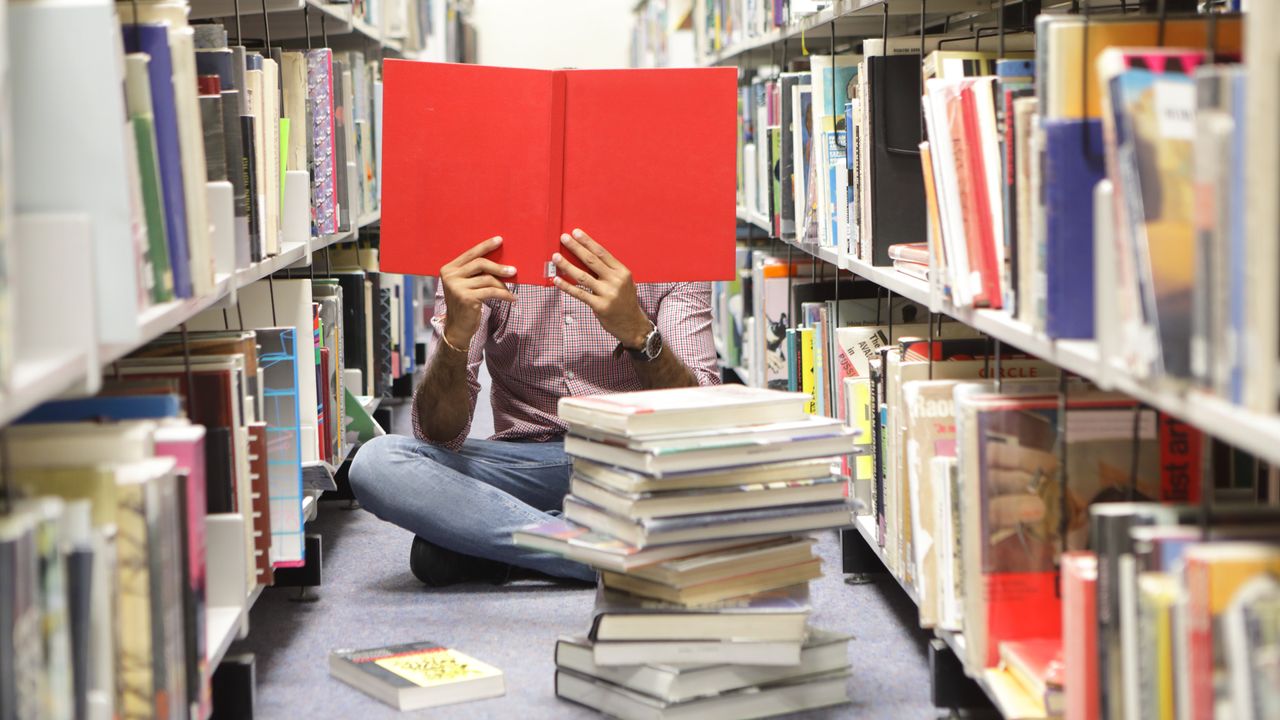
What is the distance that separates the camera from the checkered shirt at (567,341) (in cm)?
246

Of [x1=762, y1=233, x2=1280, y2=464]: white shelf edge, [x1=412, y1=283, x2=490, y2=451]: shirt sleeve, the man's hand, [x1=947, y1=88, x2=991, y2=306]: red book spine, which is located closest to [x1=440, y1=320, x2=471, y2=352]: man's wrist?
[x1=412, y1=283, x2=490, y2=451]: shirt sleeve

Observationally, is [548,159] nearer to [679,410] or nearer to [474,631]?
[679,410]

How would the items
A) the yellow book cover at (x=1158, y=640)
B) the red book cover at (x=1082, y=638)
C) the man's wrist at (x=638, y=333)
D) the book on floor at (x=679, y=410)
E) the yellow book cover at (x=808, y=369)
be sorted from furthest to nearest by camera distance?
the yellow book cover at (x=808, y=369) → the man's wrist at (x=638, y=333) → the book on floor at (x=679, y=410) → the red book cover at (x=1082, y=638) → the yellow book cover at (x=1158, y=640)

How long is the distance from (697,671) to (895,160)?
0.95m

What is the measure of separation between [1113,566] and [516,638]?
3.92ft

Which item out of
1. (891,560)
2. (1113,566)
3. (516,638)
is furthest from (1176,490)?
(516,638)

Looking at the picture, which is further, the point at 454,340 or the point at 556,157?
the point at 454,340

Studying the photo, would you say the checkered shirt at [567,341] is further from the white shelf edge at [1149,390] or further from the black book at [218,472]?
the black book at [218,472]

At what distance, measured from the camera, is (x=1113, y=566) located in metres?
1.19

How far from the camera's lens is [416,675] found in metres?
1.93

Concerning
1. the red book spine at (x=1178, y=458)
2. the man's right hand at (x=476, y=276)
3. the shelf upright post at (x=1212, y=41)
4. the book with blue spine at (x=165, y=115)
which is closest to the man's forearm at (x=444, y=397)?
the man's right hand at (x=476, y=276)

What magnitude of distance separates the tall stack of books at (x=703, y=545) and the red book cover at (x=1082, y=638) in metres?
0.52

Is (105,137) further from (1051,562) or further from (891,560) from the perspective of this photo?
(891,560)

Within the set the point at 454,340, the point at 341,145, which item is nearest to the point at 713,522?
the point at 454,340
